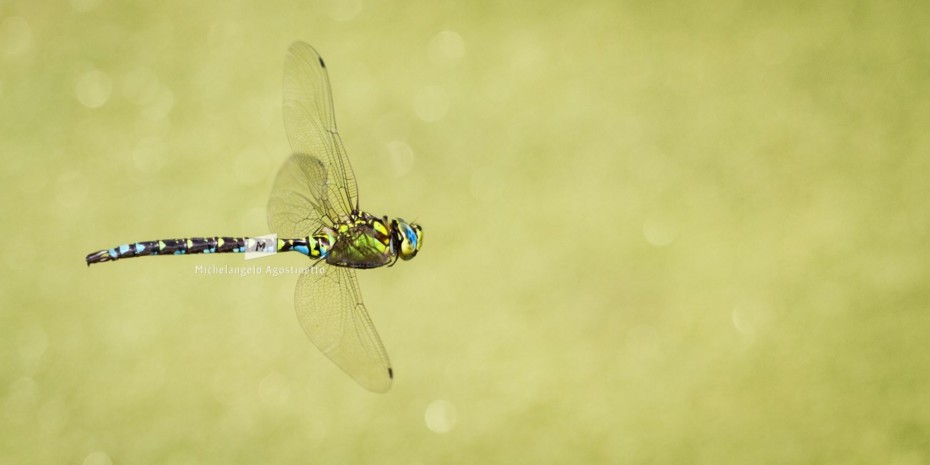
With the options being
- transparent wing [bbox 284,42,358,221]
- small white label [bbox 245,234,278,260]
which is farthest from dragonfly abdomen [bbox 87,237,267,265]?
transparent wing [bbox 284,42,358,221]

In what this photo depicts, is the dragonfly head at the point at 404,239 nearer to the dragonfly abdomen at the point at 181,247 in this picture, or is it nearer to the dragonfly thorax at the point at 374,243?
the dragonfly thorax at the point at 374,243

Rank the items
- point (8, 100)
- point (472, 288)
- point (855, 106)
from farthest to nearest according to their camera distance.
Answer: point (855, 106)
point (472, 288)
point (8, 100)

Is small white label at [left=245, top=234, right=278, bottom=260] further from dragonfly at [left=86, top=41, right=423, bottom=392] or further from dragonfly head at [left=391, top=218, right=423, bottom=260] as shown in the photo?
dragonfly head at [left=391, top=218, right=423, bottom=260]

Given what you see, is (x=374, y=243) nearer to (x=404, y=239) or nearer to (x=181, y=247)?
(x=404, y=239)

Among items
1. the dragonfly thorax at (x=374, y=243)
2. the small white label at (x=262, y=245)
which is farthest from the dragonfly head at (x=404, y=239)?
the small white label at (x=262, y=245)

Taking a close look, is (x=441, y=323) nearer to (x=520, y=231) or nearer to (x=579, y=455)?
(x=520, y=231)

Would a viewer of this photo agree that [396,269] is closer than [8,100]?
No

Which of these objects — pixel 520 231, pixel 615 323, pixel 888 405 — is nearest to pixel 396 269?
pixel 520 231
